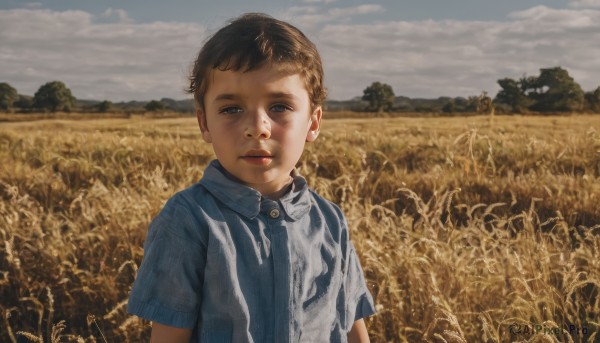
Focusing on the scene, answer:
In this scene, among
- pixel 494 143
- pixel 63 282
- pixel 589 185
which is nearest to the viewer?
pixel 63 282

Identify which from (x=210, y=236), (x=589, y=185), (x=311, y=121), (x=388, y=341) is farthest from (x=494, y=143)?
(x=210, y=236)

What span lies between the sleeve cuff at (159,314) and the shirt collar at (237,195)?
0.30 meters

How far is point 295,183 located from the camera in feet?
5.82

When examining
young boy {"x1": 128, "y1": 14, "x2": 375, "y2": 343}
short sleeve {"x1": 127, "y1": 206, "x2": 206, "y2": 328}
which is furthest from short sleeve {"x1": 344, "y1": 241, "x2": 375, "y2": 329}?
short sleeve {"x1": 127, "y1": 206, "x2": 206, "y2": 328}

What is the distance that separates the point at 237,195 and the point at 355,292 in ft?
1.81

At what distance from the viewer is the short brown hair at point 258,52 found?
1601mm

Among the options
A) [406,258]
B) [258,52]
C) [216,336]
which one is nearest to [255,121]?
[258,52]

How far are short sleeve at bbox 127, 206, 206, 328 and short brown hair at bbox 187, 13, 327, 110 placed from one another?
41 centimetres

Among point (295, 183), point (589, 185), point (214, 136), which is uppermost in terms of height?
point (214, 136)

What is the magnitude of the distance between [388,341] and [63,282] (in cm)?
164

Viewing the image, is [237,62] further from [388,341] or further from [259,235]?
[388,341]

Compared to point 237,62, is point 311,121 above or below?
below

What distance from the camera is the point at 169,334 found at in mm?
1566

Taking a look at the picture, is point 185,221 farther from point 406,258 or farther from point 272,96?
point 406,258
